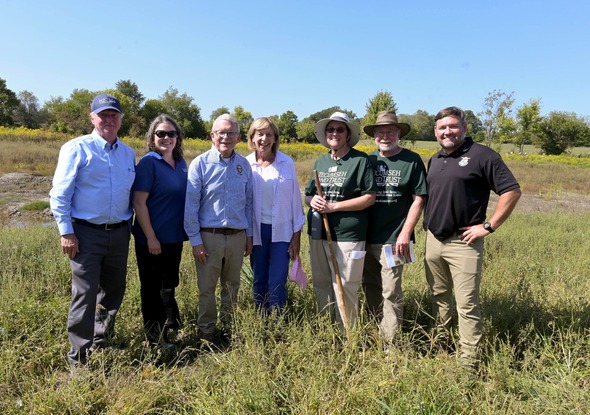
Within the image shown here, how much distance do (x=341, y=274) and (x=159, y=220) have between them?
168 cm

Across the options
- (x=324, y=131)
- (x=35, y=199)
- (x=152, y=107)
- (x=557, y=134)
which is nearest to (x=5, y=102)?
(x=152, y=107)

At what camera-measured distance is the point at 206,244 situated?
135 inches

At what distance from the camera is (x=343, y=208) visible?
323 cm

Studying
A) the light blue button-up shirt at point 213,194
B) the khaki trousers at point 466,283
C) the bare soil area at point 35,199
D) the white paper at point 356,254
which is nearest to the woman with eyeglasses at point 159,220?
the light blue button-up shirt at point 213,194

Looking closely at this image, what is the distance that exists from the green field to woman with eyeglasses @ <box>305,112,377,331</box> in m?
0.35

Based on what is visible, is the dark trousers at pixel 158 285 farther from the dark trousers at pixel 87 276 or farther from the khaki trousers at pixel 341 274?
the khaki trousers at pixel 341 274

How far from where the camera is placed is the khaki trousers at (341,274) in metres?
3.29

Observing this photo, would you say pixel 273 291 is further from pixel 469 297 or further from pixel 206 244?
pixel 469 297

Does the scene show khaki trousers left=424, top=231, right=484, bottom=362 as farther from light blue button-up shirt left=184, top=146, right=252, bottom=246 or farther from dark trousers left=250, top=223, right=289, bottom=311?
light blue button-up shirt left=184, top=146, right=252, bottom=246

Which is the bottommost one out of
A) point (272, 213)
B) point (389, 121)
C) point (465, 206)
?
point (272, 213)

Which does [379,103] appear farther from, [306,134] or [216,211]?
[216,211]

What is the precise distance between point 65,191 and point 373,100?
33507 mm

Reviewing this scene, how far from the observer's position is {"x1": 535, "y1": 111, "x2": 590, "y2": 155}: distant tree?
44312mm

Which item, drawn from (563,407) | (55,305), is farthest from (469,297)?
(55,305)
